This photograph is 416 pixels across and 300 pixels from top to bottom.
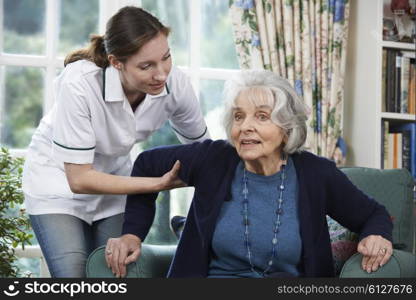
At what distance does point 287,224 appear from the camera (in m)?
2.06

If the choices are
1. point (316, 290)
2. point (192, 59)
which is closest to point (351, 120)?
point (192, 59)

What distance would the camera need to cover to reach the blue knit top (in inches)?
80.2

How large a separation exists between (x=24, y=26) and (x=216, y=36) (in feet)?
3.28

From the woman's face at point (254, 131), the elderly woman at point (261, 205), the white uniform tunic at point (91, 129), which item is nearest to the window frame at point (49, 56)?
the white uniform tunic at point (91, 129)

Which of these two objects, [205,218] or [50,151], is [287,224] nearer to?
[205,218]

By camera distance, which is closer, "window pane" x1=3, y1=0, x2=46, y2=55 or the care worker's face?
the care worker's face

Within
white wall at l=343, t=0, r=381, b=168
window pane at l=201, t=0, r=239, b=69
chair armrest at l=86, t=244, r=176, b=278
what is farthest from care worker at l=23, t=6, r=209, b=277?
white wall at l=343, t=0, r=381, b=168

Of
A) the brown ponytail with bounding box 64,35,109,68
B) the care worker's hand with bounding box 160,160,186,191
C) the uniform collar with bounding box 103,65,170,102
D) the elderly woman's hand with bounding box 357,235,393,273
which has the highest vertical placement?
the brown ponytail with bounding box 64,35,109,68

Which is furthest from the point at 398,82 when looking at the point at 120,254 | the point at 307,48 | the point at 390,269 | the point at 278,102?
the point at 120,254

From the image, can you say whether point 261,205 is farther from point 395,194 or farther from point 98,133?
point 395,194

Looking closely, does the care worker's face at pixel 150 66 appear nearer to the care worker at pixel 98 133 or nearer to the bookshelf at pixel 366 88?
the care worker at pixel 98 133

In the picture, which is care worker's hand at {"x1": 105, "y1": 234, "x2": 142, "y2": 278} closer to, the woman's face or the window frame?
the woman's face

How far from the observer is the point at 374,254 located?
77.5 inches

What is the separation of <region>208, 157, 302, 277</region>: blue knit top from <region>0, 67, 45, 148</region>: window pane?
151 centimetres
